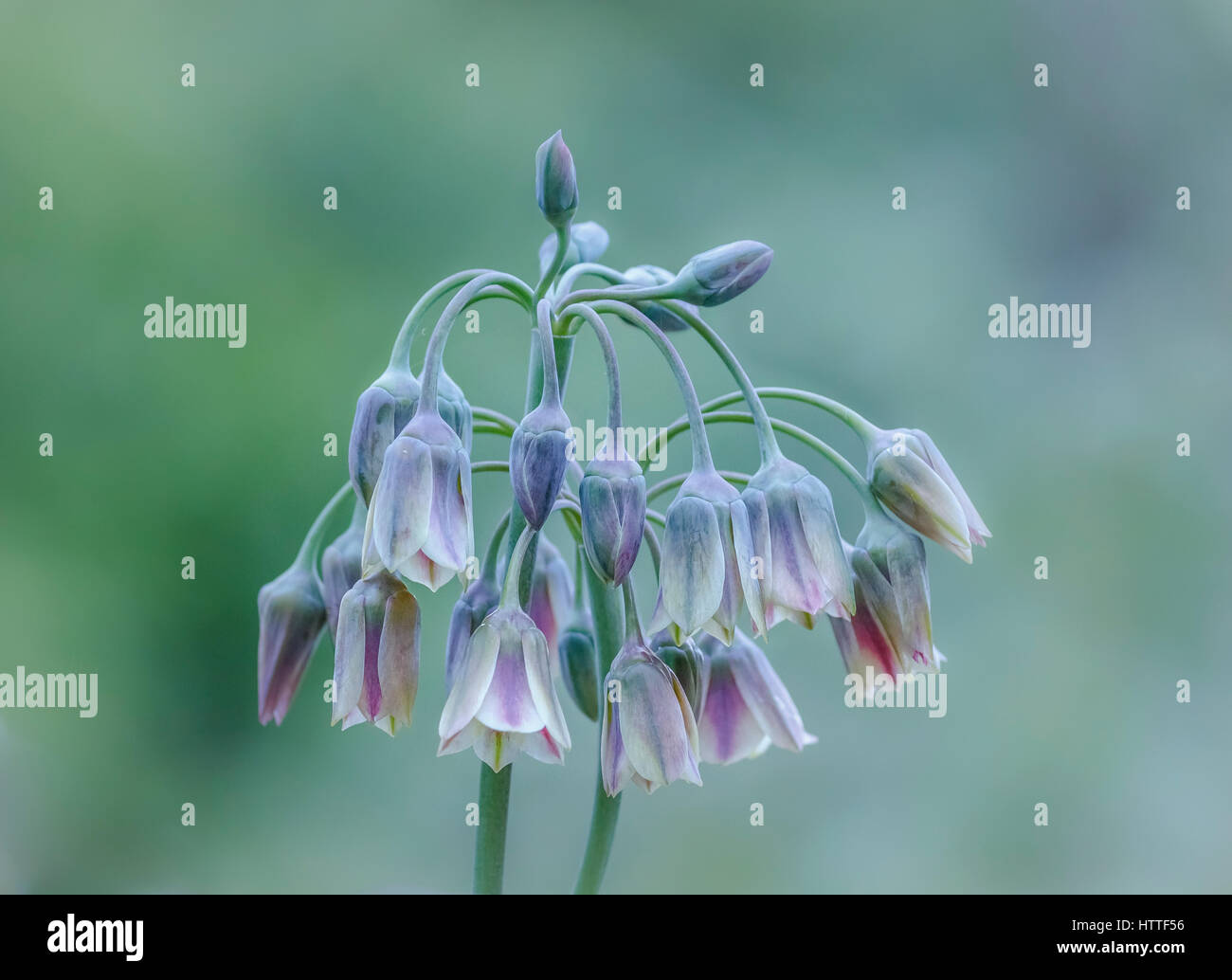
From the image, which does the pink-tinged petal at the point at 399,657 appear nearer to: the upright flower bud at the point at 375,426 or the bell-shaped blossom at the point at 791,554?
the upright flower bud at the point at 375,426

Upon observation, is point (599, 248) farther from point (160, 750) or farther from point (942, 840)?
point (160, 750)

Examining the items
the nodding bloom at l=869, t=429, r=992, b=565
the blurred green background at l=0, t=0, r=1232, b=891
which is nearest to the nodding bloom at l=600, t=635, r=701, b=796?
the nodding bloom at l=869, t=429, r=992, b=565

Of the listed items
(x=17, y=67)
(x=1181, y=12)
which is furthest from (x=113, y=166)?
(x=1181, y=12)

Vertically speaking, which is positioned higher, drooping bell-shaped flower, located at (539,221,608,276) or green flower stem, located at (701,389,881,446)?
drooping bell-shaped flower, located at (539,221,608,276)

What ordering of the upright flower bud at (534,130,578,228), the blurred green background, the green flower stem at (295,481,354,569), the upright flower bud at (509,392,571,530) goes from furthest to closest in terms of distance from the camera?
1. the blurred green background
2. the green flower stem at (295,481,354,569)
3. the upright flower bud at (534,130,578,228)
4. the upright flower bud at (509,392,571,530)

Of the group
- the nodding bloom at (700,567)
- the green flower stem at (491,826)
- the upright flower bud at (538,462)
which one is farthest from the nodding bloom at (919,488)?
the green flower stem at (491,826)

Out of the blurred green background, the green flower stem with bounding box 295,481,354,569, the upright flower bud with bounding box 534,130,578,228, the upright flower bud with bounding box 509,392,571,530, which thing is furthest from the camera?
the blurred green background

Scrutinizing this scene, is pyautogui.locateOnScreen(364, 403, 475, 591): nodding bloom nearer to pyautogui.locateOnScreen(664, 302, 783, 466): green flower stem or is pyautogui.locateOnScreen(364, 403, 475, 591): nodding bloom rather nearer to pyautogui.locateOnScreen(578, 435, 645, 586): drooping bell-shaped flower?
pyautogui.locateOnScreen(578, 435, 645, 586): drooping bell-shaped flower

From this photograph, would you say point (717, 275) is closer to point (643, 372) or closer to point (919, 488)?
point (919, 488)
